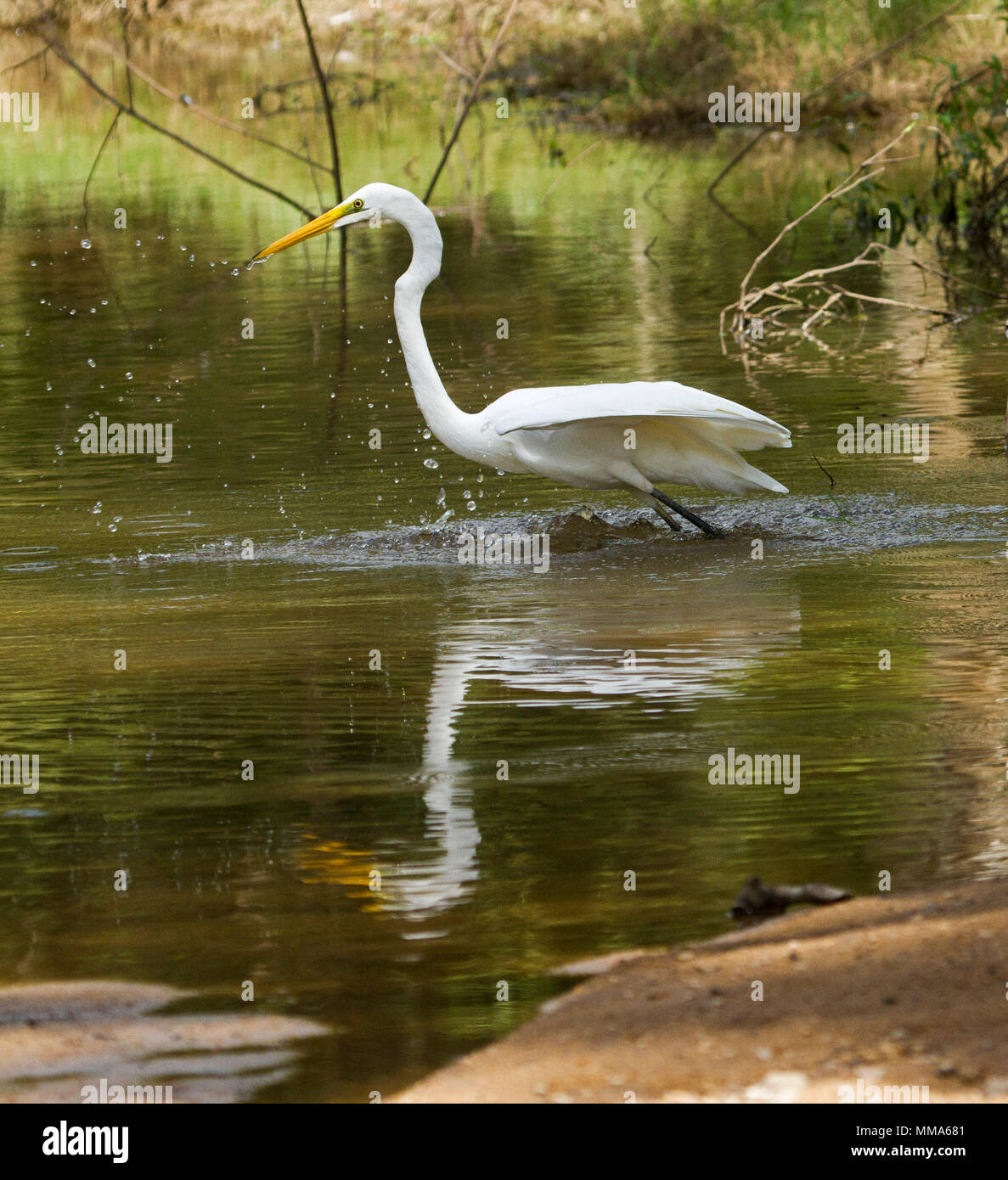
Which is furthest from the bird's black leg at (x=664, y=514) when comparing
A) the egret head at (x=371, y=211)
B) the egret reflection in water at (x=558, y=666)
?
the egret head at (x=371, y=211)

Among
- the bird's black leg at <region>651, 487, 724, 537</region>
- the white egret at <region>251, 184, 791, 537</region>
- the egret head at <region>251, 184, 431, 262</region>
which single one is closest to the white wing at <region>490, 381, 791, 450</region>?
the white egret at <region>251, 184, 791, 537</region>

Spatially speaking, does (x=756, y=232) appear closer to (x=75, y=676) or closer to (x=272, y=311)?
(x=272, y=311)

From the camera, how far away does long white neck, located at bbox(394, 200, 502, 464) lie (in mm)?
8562

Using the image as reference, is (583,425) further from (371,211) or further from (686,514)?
(371,211)

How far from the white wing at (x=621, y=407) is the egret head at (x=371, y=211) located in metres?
1.09

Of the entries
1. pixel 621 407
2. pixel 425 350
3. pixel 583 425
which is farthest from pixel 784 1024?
pixel 425 350

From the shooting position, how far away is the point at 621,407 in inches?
321

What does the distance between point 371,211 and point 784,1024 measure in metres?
5.61

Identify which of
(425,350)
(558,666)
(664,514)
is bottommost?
(558,666)

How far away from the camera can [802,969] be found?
13.9ft

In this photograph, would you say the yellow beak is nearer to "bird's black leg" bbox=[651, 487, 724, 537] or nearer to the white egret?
the white egret

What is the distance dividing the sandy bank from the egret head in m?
5.10

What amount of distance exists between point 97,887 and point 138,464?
6.46 m

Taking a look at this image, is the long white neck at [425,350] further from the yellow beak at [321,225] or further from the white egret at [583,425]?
the yellow beak at [321,225]
